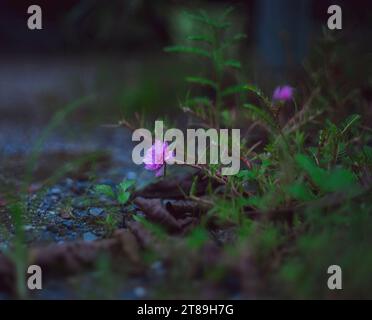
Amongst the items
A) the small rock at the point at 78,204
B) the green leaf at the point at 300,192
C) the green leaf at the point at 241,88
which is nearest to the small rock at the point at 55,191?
the small rock at the point at 78,204

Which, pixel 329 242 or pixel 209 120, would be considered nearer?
pixel 329 242

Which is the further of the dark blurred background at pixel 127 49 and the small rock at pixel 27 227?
the dark blurred background at pixel 127 49

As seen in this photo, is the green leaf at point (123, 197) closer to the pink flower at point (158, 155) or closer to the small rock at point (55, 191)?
the pink flower at point (158, 155)

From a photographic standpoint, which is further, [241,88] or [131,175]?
[131,175]

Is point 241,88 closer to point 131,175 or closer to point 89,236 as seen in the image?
point 131,175

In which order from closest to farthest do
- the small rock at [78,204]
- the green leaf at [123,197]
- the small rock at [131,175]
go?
the green leaf at [123,197]
the small rock at [78,204]
the small rock at [131,175]

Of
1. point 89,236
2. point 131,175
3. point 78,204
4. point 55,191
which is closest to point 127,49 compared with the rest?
point 131,175

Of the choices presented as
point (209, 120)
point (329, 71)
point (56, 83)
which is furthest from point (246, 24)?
point (209, 120)

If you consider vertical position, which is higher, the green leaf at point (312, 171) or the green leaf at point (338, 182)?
the green leaf at point (312, 171)

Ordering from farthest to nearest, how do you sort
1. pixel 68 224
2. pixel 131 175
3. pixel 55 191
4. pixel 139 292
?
1. pixel 131 175
2. pixel 55 191
3. pixel 68 224
4. pixel 139 292
